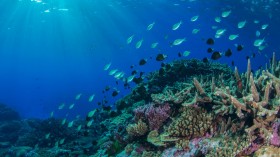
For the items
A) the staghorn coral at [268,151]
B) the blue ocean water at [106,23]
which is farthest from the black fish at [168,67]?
the staghorn coral at [268,151]

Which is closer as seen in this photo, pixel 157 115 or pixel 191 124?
pixel 191 124

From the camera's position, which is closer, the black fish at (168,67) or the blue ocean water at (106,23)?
the black fish at (168,67)

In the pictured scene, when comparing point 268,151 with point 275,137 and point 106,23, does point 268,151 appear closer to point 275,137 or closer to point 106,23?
point 275,137

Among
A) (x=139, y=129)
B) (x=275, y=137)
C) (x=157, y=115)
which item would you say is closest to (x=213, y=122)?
(x=275, y=137)

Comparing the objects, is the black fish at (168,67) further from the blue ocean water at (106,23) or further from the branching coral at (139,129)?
the branching coral at (139,129)

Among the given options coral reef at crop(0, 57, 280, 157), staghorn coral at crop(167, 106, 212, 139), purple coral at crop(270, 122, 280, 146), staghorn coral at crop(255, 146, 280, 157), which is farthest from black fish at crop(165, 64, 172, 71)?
staghorn coral at crop(255, 146, 280, 157)

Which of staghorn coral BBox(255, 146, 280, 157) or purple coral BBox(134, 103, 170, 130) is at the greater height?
staghorn coral BBox(255, 146, 280, 157)

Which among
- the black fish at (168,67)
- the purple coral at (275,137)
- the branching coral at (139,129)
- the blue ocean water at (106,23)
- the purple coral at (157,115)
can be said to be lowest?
the blue ocean water at (106,23)

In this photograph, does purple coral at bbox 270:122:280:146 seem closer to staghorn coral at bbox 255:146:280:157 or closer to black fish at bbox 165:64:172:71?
staghorn coral at bbox 255:146:280:157

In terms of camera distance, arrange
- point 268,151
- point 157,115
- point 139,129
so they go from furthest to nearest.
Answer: point 139,129 < point 157,115 < point 268,151

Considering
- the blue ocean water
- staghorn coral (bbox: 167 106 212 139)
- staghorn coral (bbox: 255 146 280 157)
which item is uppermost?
staghorn coral (bbox: 255 146 280 157)

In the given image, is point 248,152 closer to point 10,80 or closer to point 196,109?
point 196,109

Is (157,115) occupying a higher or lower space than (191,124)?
lower

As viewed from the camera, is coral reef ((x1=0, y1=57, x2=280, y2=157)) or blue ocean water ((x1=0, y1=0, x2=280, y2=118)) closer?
coral reef ((x1=0, y1=57, x2=280, y2=157))
